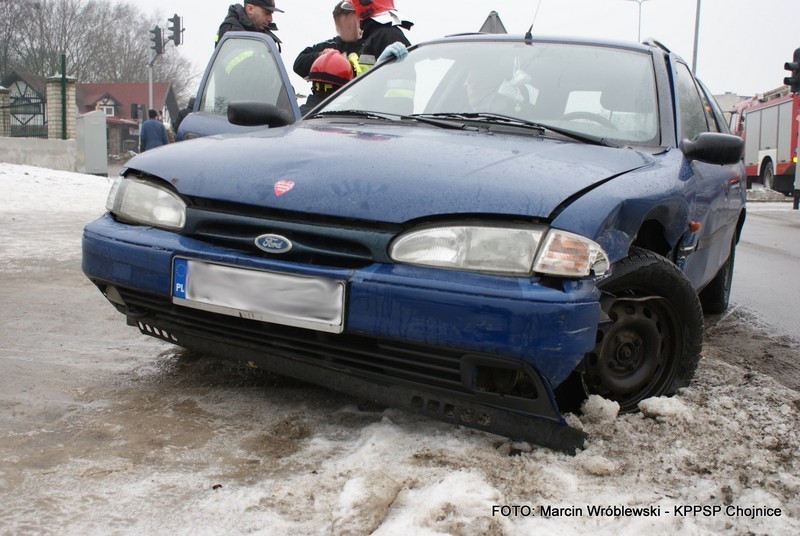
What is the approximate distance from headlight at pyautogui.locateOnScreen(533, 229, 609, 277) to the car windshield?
3.50 feet

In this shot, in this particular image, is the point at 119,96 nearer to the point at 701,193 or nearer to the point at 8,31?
the point at 8,31

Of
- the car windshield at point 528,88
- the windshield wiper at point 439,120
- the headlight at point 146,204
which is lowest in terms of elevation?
the headlight at point 146,204

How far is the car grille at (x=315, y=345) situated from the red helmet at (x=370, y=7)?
3.84m

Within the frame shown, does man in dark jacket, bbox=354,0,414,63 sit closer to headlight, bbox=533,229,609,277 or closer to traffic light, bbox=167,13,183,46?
headlight, bbox=533,229,609,277

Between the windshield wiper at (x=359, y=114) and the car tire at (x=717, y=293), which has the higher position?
the windshield wiper at (x=359, y=114)

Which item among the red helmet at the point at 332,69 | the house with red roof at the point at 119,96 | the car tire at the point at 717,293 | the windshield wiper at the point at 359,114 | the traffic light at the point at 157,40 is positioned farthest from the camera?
the house with red roof at the point at 119,96

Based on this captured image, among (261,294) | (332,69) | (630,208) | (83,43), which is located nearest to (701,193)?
(630,208)

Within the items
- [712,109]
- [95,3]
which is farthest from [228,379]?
[95,3]

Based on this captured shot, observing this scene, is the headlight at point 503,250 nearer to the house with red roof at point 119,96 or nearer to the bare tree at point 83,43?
the bare tree at point 83,43

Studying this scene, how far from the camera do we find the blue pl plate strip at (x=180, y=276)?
105 inches

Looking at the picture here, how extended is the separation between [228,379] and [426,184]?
4.04 ft

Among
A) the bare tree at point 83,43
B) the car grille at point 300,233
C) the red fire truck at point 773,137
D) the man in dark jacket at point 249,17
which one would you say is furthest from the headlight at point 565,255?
the bare tree at point 83,43

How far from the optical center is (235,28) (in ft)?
21.9

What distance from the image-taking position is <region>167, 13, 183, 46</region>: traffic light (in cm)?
2355
